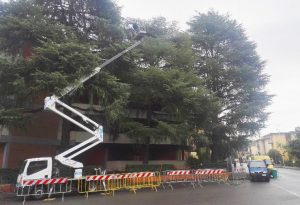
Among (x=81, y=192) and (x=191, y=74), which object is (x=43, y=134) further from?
(x=191, y=74)

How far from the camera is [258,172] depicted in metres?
23.3

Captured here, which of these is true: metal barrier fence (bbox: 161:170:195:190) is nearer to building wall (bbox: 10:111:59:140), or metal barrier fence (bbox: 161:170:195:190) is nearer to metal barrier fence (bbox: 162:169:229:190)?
metal barrier fence (bbox: 162:169:229:190)

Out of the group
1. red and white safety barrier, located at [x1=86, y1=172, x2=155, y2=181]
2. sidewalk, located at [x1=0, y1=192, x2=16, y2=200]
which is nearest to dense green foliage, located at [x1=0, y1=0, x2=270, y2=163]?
red and white safety barrier, located at [x1=86, y1=172, x2=155, y2=181]

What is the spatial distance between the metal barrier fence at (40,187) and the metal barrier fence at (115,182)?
1100 mm

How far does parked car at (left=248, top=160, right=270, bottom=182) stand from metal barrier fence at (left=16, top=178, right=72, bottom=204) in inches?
586

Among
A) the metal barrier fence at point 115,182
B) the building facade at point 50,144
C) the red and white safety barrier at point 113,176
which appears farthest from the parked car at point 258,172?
the red and white safety barrier at point 113,176

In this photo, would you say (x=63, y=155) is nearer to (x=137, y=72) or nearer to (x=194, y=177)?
(x=137, y=72)

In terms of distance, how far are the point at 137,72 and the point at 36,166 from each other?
9734mm

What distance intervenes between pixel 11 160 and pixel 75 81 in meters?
9.80

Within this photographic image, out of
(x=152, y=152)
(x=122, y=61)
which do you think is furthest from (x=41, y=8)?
(x=152, y=152)

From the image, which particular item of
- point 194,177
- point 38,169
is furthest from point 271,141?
point 38,169

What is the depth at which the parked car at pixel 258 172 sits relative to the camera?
2325cm

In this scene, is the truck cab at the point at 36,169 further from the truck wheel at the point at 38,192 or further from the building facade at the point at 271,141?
the building facade at the point at 271,141

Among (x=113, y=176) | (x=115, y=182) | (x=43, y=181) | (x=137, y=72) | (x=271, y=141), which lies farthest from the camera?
(x=271, y=141)
